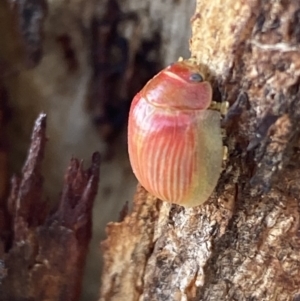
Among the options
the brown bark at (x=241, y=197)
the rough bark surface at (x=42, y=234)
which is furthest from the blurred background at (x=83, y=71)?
the brown bark at (x=241, y=197)

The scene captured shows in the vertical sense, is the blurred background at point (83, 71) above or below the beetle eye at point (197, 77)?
below

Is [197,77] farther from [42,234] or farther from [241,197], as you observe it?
[42,234]

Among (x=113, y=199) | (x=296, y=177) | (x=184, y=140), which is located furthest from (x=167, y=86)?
(x=113, y=199)

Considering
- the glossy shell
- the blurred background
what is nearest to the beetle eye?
the glossy shell

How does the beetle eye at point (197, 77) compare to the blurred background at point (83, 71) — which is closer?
the beetle eye at point (197, 77)

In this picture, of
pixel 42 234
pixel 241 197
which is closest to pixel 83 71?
pixel 42 234

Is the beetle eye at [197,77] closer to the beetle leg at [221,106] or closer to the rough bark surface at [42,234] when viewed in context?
the beetle leg at [221,106]
